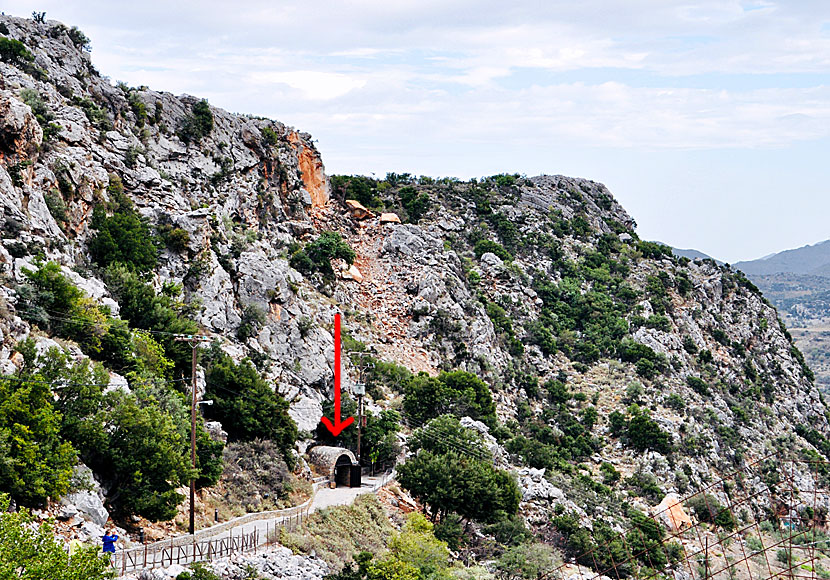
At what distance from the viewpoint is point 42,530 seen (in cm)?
2281

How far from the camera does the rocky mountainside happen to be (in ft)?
174

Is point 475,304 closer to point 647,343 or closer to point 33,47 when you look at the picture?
point 647,343

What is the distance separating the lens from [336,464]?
51562 millimetres

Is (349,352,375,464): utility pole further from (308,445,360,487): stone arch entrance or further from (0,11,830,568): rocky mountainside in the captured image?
(0,11,830,568): rocky mountainside

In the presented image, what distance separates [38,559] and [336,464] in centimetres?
3056

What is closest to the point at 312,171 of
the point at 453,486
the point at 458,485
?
the point at 458,485

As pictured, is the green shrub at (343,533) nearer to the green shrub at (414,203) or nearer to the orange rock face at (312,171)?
the orange rock face at (312,171)

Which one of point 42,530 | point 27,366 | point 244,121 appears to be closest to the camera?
point 42,530

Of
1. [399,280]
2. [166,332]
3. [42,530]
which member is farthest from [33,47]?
[42,530]

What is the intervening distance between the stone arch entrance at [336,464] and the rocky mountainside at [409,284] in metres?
1.44

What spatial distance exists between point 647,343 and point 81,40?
60.5 meters

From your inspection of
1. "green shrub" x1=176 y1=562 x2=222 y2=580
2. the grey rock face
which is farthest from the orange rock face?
"green shrub" x1=176 y1=562 x2=222 y2=580

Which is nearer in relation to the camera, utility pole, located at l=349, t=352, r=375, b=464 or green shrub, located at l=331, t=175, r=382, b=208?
utility pole, located at l=349, t=352, r=375, b=464

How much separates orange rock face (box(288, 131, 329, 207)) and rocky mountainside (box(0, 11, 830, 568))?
327 mm
